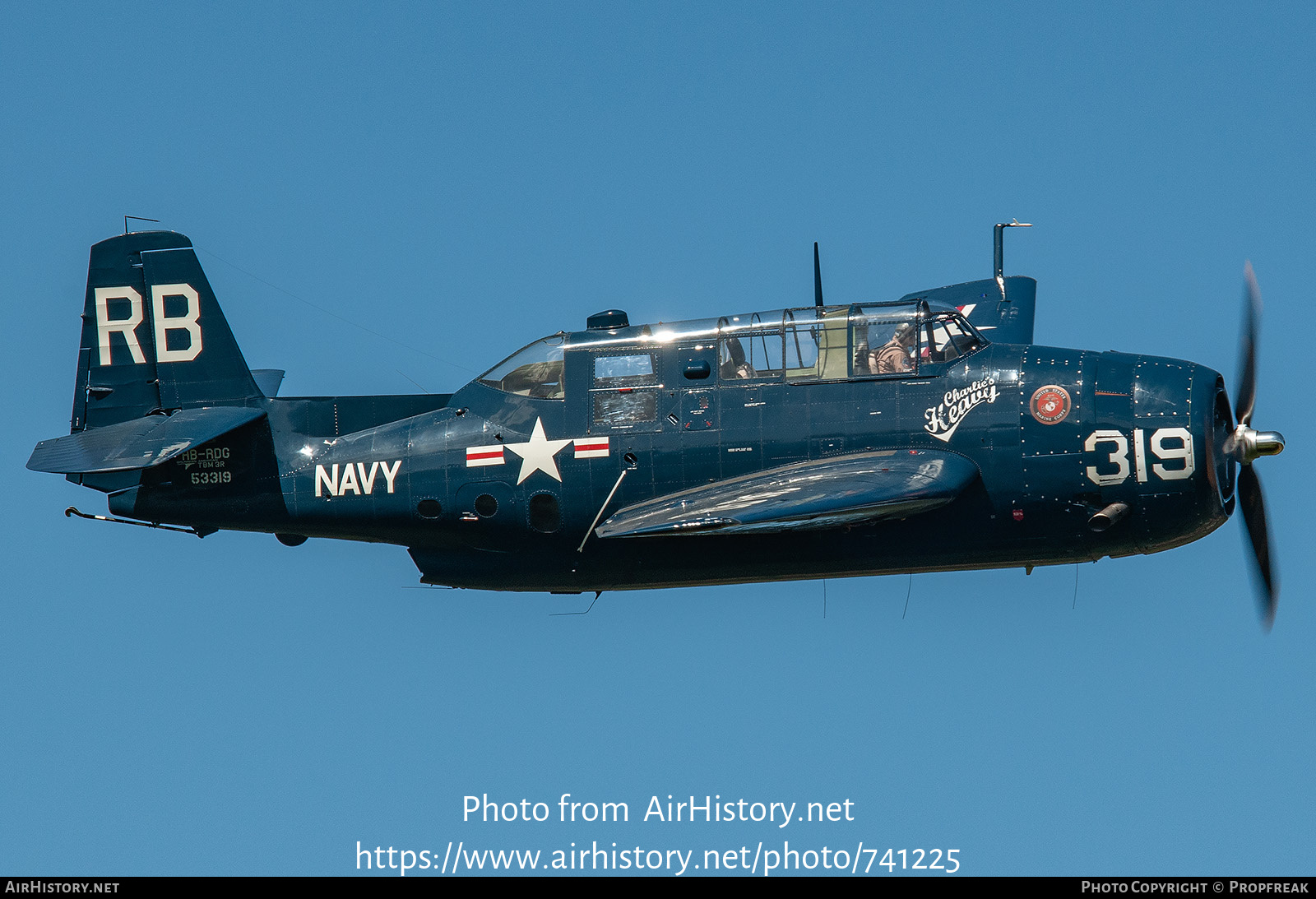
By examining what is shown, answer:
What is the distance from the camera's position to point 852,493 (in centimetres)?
1939

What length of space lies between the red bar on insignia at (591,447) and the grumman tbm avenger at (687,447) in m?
0.03

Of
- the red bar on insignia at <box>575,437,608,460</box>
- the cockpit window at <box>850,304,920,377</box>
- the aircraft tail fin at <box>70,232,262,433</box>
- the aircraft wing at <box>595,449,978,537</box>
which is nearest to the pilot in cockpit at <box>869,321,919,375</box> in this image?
the cockpit window at <box>850,304,920,377</box>

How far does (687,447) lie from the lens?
815 inches

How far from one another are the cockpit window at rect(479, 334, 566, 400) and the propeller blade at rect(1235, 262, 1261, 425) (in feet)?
27.3

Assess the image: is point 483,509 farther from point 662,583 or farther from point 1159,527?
point 1159,527

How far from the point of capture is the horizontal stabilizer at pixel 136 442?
21.6 m

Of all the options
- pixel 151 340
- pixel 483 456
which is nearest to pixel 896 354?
pixel 483 456

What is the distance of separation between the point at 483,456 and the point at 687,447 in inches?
105

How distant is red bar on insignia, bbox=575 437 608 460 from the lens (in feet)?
68.7

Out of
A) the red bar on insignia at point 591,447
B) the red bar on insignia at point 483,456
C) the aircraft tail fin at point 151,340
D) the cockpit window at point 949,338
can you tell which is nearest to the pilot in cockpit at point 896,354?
the cockpit window at point 949,338

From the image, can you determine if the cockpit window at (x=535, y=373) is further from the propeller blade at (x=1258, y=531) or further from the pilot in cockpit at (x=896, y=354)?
the propeller blade at (x=1258, y=531)

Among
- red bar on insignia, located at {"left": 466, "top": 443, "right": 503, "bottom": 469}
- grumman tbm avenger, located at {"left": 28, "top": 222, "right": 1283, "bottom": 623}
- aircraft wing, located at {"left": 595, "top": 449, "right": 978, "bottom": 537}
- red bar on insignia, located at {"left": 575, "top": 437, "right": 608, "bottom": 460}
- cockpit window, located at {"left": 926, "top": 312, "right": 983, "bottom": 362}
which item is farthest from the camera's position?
red bar on insignia, located at {"left": 466, "top": 443, "right": 503, "bottom": 469}

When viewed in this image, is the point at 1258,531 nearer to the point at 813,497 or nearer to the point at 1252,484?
the point at 1252,484

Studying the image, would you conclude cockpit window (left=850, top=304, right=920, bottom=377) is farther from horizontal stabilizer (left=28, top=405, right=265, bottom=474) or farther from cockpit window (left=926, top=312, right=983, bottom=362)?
horizontal stabilizer (left=28, top=405, right=265, bottom=474)
